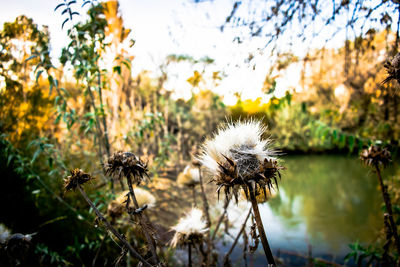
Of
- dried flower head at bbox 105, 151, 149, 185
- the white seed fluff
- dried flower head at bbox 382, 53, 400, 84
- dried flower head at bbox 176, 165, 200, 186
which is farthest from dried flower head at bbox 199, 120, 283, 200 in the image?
dried flower head at bbox 176, 165, 200, 186

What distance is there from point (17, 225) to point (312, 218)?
7.33m

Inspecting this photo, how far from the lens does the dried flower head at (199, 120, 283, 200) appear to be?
799mm

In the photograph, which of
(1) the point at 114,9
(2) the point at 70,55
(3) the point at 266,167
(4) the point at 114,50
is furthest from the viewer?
(1) the point at 114,9

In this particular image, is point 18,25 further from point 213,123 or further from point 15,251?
point 213,123

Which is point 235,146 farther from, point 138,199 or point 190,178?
point 190,178


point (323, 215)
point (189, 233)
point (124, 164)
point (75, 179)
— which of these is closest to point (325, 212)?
point (323, 215)

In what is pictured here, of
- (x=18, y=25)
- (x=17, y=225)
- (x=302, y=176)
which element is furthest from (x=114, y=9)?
(x=302, y=176)

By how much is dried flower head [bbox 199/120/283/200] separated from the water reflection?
1914 millimetres

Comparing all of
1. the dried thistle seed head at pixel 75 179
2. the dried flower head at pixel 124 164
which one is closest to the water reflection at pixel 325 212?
the dried flower head at pixel 124 164

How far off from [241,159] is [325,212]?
8028mm

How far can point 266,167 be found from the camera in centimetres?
80

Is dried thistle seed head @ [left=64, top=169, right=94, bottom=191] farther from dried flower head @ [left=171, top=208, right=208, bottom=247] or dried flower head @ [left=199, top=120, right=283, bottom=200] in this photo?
dried flower head @ [left=171, top=208, right=208, bottom=247]

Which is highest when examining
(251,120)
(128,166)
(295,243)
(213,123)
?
(213,123)

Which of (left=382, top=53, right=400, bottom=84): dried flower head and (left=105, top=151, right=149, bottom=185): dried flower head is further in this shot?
(left=105, top=151, right=149, bottom=185): dried flower head
